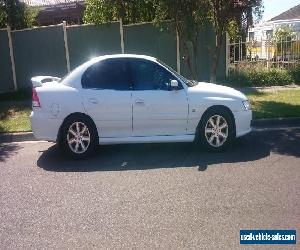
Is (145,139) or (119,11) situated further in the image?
(119,11)

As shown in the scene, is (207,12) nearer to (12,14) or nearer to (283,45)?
(283,45)

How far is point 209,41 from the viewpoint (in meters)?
15.0

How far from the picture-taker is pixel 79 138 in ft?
24.9

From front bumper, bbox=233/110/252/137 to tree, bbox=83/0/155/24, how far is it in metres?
7.75

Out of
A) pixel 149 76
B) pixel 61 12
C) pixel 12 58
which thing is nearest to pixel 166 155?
pixel 149 76

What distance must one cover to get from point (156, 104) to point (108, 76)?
96 centimetres

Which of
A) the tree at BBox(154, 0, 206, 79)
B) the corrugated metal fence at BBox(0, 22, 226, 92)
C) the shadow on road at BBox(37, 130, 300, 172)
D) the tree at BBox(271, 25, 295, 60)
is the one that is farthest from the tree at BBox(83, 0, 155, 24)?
the shadow on road at BBox(37, 130, 300, 172)

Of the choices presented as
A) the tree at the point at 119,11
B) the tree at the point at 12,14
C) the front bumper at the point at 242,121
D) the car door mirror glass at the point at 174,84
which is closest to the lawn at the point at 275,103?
the front bumper at the point at 242,121

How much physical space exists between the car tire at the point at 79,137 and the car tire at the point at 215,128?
1820 millimetres

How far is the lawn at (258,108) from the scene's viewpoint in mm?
10039

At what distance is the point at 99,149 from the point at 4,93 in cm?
743

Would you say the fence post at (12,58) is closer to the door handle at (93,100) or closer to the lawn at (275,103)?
the lawn at (275,103)

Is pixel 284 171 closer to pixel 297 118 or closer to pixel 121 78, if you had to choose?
pixel 121 78

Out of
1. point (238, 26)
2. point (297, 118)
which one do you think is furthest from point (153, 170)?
point (238, 26)
